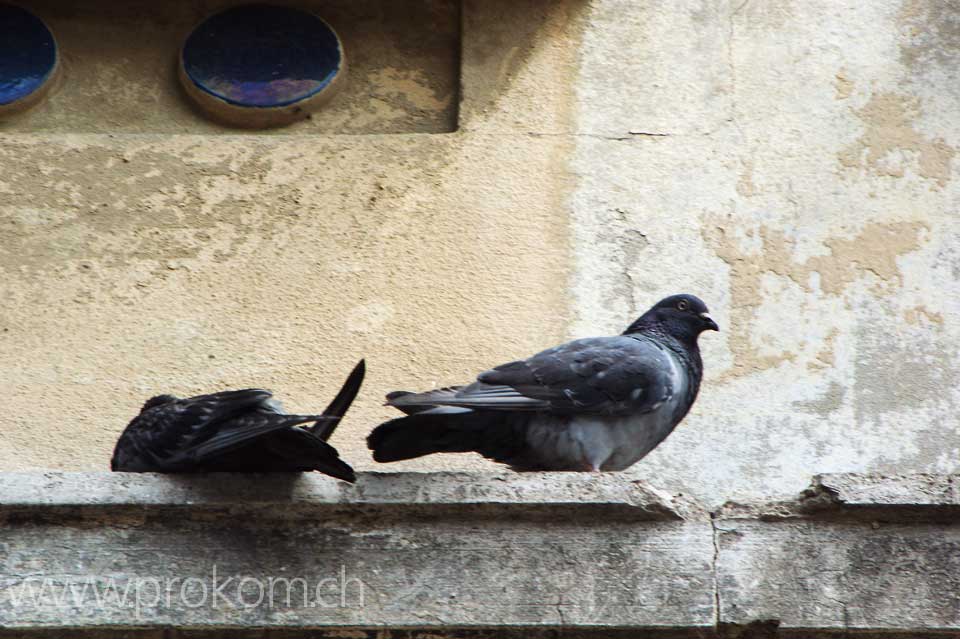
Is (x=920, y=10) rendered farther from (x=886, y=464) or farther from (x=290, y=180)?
(x=290, y=180)

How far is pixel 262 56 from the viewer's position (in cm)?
643

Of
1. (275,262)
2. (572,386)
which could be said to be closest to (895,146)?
(572,386)

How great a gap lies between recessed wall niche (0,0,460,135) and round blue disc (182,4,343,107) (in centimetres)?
10

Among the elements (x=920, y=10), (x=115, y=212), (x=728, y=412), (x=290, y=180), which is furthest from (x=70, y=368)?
(x=920, y=10)

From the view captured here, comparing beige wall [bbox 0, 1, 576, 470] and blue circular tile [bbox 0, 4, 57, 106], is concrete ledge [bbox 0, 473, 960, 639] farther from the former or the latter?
blue circular tile [bbox 0, 4, 57, 106]

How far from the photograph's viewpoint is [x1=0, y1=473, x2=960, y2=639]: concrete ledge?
454cm

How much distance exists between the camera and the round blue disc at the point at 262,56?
636cm

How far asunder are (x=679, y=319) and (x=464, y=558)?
1.22 meters

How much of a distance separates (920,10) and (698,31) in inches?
34.4

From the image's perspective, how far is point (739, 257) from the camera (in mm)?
6047

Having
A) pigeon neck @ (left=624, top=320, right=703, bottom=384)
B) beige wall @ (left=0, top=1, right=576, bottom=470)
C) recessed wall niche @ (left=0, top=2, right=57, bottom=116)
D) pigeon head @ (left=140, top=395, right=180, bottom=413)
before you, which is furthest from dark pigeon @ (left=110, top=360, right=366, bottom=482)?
recessed wall niche @ (left=0, top=2, right=57, bottom=116)

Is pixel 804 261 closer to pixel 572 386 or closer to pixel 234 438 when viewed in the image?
pixel 572 386

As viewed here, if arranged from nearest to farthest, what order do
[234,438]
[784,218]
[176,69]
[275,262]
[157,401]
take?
[234,438]
[157,401]
[275,262]
[784,218]
[176,69]

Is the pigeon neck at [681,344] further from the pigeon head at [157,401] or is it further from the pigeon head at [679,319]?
the pigeon head at [157,401]
